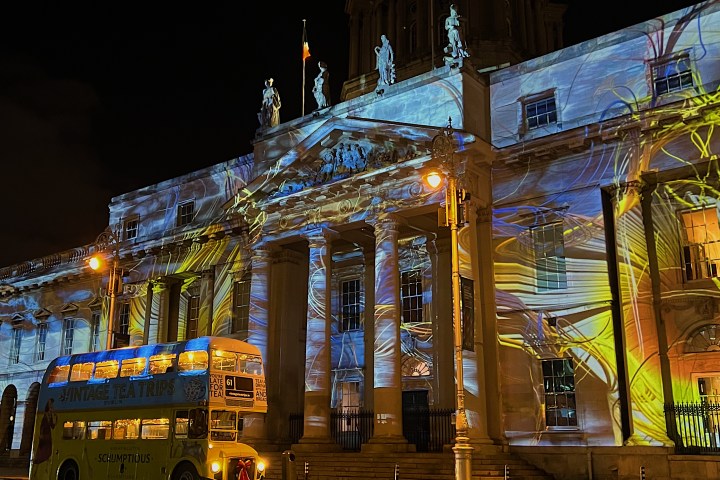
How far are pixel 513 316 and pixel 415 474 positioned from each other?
20.7ft

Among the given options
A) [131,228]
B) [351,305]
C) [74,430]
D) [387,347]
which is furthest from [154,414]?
[131,228]

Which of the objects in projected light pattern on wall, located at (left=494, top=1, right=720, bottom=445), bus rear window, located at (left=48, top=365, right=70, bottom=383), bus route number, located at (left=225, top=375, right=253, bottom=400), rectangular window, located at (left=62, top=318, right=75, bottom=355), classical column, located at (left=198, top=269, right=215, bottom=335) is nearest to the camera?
bus route number, located at (left=225, top=375, right=253, bottom=400)

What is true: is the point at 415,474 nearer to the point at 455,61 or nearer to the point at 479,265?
the point at 479,265

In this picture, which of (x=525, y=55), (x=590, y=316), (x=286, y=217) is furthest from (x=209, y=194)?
(x=590, y=316)

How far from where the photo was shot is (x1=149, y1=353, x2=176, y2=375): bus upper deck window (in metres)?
19.6

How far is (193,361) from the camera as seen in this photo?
752 inches

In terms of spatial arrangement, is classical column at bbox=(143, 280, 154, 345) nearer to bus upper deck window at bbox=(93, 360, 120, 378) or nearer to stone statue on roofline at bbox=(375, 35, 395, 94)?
bus upper deck window at bbox=(93, 360, 120, 378)

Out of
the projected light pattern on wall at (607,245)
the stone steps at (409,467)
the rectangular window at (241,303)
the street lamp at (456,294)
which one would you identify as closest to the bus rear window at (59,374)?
the stone steps at (409,467)

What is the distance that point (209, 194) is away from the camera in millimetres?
35594

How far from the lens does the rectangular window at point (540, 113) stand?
25547 millimetres

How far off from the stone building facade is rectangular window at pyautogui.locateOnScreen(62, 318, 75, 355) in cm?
1284

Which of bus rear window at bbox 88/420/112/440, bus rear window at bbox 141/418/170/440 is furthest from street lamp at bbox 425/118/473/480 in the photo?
bus rear window at bbox 88/420/112/440

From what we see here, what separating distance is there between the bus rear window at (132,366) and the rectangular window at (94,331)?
1984 centimetres

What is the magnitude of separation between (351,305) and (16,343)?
25228mm
